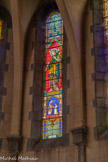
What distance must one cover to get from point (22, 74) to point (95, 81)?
8.98 ft

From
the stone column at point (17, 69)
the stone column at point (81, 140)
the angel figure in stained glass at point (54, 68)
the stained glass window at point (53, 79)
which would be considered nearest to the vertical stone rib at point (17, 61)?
the stone column at point (17, 69)

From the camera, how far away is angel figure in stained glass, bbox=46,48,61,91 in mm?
15023

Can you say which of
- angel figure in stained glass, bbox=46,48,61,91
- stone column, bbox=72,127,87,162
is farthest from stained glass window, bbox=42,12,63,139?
stone column, bbox=72,127,87,162

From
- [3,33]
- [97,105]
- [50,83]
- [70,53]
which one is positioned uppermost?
[3,33]

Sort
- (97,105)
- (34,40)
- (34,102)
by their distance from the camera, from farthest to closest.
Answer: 1. (34,40)
2. (34,102)
3. (97,105)

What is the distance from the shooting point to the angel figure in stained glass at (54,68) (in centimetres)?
1502

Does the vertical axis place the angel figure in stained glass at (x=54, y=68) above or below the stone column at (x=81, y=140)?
above

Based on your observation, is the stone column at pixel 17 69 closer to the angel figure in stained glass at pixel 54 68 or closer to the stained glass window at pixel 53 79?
the stained glass window at pixel 53 79

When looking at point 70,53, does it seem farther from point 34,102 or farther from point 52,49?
point 34,102

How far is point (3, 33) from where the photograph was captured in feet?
53.2

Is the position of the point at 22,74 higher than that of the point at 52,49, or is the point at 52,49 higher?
the point at 52,49

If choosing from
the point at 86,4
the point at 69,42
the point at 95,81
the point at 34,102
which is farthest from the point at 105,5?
the point at 34,102

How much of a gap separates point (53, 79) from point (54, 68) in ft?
1.44

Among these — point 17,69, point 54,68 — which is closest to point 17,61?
point 17,69
